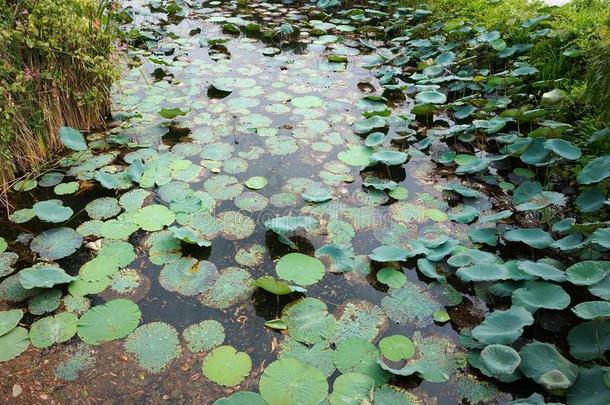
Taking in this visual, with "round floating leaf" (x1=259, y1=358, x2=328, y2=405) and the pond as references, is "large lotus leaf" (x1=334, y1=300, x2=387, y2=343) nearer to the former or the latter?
the pond

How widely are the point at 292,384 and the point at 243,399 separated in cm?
22

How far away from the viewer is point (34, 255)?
2676mm

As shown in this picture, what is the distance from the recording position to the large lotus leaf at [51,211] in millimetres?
2846

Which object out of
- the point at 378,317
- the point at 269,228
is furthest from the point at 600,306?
the point at 269,228

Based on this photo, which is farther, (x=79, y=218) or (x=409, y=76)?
(x=409, y=76)

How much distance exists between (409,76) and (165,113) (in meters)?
2.70

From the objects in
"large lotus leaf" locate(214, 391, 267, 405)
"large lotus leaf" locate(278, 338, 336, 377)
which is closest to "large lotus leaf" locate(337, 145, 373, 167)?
"large lotus leaf" locate(278, 338, 336, 377)

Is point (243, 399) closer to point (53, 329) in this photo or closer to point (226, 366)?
point (226, 366)

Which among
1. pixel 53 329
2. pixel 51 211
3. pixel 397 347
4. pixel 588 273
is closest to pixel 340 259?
pixel 397 347

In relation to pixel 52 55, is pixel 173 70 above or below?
below

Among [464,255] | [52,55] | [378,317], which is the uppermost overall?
[52,55]

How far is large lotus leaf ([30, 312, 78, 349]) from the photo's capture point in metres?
2.19

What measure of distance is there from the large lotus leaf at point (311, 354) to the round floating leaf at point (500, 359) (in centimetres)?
67

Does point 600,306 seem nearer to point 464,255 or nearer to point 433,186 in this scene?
point 464,255
